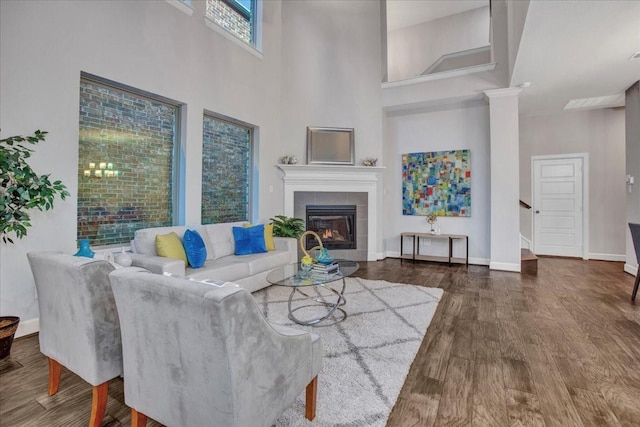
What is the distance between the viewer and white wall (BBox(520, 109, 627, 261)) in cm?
558

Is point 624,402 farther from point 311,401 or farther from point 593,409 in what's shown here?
point 311,401

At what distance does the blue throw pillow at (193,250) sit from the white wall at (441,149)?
3.69m

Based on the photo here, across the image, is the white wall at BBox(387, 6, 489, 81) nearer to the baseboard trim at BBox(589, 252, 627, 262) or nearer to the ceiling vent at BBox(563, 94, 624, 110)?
the ceiling vent at BBox(563, 94, 624, 110)

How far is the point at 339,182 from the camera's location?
5.65 meters

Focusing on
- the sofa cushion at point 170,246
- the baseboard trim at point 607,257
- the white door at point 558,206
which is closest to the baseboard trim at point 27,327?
the sofa cushion at point 170,246

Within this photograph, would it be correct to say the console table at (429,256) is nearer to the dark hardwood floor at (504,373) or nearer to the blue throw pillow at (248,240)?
the dark hardwood floor at (504,373)

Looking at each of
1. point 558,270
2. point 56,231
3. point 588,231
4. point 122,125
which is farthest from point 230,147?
point 588,231

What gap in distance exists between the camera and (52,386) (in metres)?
1.75

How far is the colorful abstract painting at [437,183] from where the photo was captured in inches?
218

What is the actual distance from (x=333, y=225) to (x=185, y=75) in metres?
3.36

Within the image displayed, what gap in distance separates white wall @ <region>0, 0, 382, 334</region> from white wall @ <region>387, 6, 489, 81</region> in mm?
1946

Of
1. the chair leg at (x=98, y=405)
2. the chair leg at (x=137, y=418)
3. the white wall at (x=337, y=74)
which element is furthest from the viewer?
the white wall at (x=337, y=74)

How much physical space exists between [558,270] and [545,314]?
98.3 inches

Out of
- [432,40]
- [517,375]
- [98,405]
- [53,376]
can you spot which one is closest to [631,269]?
[517,375]
